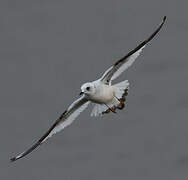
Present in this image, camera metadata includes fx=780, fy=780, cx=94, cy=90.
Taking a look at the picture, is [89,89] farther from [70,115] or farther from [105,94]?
[70,115]

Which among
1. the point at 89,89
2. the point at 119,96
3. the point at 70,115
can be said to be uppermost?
the point at 89,89

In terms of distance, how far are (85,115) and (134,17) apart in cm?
712

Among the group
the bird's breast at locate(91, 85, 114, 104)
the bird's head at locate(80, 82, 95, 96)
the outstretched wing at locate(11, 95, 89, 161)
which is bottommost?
the outstretched wing at locate(11, 95, 89, 161)

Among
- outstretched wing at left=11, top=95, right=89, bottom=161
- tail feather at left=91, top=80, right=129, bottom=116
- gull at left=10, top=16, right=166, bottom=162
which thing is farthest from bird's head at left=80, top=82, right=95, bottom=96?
outstretched wing at left=11, top=95, right=89, bottom=161

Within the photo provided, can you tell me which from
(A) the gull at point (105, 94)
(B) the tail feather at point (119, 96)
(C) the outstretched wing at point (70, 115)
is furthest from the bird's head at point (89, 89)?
(C) the outstretched wing at point (70, 115)

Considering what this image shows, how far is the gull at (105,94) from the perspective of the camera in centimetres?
1221

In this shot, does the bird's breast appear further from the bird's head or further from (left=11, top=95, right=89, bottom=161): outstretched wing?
(left=11, top=95, right=89, bottom=161): outstretched wing

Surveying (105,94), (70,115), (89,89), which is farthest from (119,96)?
(70,115)

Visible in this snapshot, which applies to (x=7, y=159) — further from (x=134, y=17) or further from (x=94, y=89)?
(x=134, y=17)

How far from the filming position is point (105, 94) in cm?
1232

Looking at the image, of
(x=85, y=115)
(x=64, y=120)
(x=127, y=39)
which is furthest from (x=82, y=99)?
(x=127, y=39)

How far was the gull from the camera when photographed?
12.2 m

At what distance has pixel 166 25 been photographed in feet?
82.2

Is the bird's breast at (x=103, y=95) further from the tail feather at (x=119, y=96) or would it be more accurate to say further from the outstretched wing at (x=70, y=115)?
the outstretched wing at (x=70, y=115)
